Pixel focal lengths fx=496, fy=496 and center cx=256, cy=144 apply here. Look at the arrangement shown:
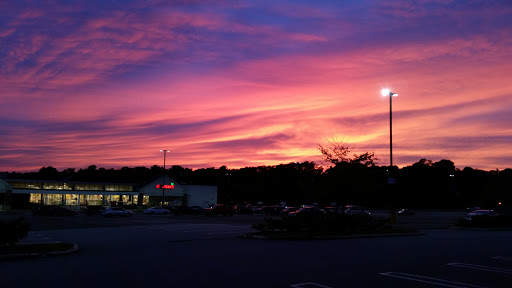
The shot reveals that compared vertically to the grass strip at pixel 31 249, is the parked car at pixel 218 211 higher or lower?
lower

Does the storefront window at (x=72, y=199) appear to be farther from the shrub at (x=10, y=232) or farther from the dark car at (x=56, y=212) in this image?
the shrub at (x=10, y=232)

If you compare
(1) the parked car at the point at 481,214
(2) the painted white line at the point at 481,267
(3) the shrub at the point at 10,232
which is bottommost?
(1) the parked car at the point at 481,214

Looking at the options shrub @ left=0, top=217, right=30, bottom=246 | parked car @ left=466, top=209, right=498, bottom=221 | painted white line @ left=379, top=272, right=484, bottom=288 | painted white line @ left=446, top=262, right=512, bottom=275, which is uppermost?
shrub @ left=0, top=217, right=30, bottom=246

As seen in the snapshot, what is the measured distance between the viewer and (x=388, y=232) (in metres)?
28.9

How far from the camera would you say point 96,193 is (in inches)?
3664

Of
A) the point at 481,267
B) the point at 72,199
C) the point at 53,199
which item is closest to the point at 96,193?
the point at 72,199

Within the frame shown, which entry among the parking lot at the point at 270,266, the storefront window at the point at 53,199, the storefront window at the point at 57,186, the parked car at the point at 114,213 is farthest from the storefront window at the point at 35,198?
the parking lot at the point at 270,266

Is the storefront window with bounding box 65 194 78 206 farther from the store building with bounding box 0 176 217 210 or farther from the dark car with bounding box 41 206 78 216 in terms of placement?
the dark car with bounding box 41 206 78 216

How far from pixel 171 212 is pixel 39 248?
57.8 metres

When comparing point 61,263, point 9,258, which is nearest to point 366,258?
point 61,263

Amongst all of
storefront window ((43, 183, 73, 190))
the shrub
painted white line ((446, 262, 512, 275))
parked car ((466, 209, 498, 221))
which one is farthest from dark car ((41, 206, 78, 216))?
painted white line ((446, 262, 512, 275))

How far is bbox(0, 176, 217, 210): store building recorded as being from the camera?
278ft

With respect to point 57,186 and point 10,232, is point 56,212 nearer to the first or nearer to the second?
point 57,186

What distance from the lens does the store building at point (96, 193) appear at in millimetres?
84875
